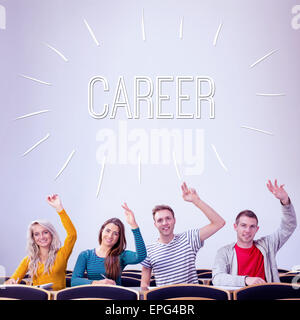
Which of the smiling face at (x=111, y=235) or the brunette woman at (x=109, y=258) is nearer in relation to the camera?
the brunette woman at (x=109, y=258)

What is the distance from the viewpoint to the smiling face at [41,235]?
376cm

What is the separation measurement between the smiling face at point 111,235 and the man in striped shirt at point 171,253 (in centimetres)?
32

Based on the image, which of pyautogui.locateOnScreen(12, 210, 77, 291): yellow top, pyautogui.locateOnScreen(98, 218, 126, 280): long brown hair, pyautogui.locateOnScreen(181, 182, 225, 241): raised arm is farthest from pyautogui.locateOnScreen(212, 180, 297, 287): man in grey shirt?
pyautogui.locateOnScreen(12, 210, 77, 291): yellow top

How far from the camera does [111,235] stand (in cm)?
369

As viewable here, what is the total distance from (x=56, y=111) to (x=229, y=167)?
2.65 m

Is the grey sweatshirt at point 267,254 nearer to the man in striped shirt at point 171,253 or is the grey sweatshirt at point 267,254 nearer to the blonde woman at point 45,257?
the man in striped shirt at point 171,253

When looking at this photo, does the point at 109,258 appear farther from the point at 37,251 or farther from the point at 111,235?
the point at 37,251

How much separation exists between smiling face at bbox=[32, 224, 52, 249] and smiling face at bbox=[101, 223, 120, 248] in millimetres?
495

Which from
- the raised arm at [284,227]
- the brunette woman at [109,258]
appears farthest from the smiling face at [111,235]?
the raised arm at [284,227]

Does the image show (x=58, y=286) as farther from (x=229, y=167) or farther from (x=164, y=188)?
(x=229, y=167)

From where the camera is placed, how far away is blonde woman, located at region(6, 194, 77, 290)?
12.0 feet

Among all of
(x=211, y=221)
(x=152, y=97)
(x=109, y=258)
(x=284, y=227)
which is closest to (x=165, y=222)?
(x=211, y=221)

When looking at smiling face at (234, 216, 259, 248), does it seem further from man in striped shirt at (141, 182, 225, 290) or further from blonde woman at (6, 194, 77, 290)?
blonde woman at (6, 194, 77, 290)

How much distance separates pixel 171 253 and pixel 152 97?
3100 millimetres
